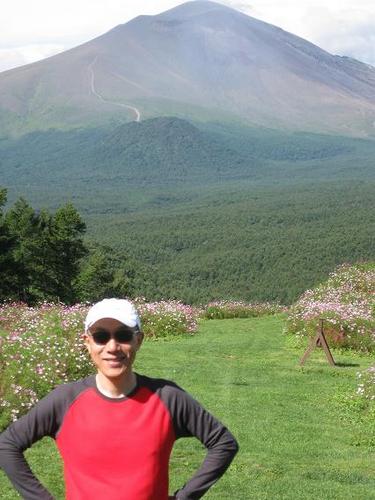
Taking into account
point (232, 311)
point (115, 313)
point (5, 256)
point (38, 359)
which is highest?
point (115, 313)

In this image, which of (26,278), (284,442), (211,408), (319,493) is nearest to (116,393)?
(319,493)

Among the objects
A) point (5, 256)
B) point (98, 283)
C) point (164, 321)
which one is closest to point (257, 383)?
point (164, 321)

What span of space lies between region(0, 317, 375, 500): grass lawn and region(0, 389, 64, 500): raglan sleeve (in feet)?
13.2

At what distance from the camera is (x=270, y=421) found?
38.5ft

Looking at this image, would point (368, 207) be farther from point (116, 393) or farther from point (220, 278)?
point (116, 393)

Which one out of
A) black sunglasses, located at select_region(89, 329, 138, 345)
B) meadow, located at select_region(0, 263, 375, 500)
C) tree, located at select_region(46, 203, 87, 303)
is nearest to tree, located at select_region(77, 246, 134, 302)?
tree, located at select_region(46, 203, 87, 303)

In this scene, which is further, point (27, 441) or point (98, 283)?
point (98, 283)

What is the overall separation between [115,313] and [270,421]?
7.91m

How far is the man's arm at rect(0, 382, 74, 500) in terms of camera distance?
416 centimetres

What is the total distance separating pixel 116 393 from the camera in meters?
4.28

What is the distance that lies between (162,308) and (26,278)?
1774 centimetres

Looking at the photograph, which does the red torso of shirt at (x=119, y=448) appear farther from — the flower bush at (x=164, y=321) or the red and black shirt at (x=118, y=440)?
the flower bush at (x=164, y=321)

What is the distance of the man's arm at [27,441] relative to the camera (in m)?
4.16

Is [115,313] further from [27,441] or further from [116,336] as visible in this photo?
[27,441]
